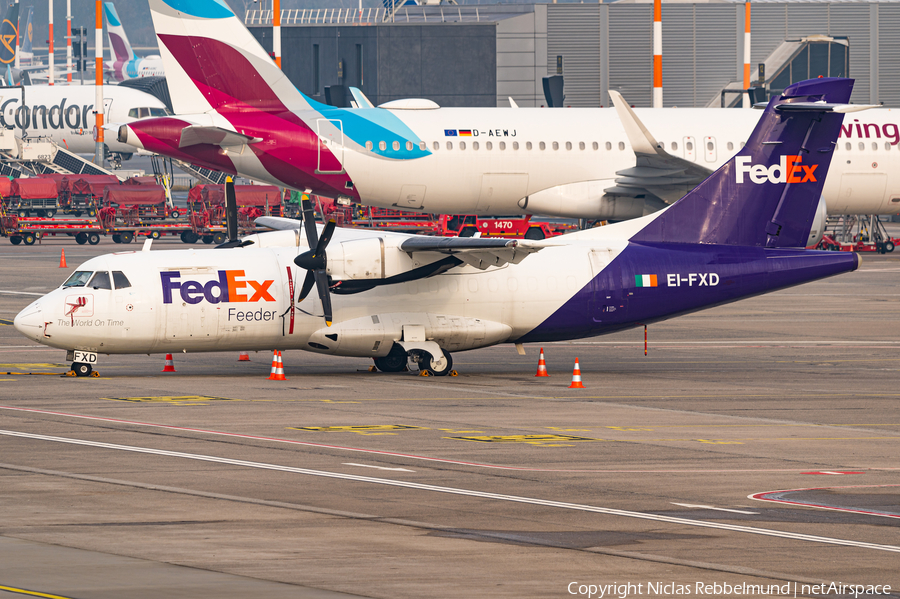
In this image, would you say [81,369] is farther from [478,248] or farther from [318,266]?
[478,248]

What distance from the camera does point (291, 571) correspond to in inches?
489

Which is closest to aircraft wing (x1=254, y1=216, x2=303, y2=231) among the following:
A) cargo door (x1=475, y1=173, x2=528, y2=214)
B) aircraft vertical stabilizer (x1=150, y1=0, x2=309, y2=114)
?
aircraft vertical stabilizer (x1=150, y1=0, x2=309, y2=114)

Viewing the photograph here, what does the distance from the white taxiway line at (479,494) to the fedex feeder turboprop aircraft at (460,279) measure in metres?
7.18

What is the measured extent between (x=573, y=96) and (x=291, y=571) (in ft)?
266

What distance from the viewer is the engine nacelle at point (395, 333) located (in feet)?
95.5

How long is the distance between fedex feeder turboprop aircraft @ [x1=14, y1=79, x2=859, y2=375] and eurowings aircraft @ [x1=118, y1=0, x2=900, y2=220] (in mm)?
10356

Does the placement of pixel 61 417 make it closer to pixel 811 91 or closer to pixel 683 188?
pixel 811 91

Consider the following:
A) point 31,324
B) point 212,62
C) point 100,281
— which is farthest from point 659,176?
point 31,324

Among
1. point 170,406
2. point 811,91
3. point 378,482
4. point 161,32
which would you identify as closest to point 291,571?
point 378,482

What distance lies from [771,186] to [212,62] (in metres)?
20.2

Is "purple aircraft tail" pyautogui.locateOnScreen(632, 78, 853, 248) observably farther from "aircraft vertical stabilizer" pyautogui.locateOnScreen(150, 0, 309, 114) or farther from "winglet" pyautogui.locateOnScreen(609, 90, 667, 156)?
"aircraft vertical stabilizer" pyautogui.locateOnScreen(150, 0, 309, 114)

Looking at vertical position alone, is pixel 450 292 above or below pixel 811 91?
below

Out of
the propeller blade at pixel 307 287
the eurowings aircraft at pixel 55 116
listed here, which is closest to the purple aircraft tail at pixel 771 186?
the propeller blade at pixel 307 287

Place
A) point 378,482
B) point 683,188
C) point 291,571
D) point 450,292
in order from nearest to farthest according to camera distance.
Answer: point 291,571 → point 378,482 → point 450,292 → point 683,188
